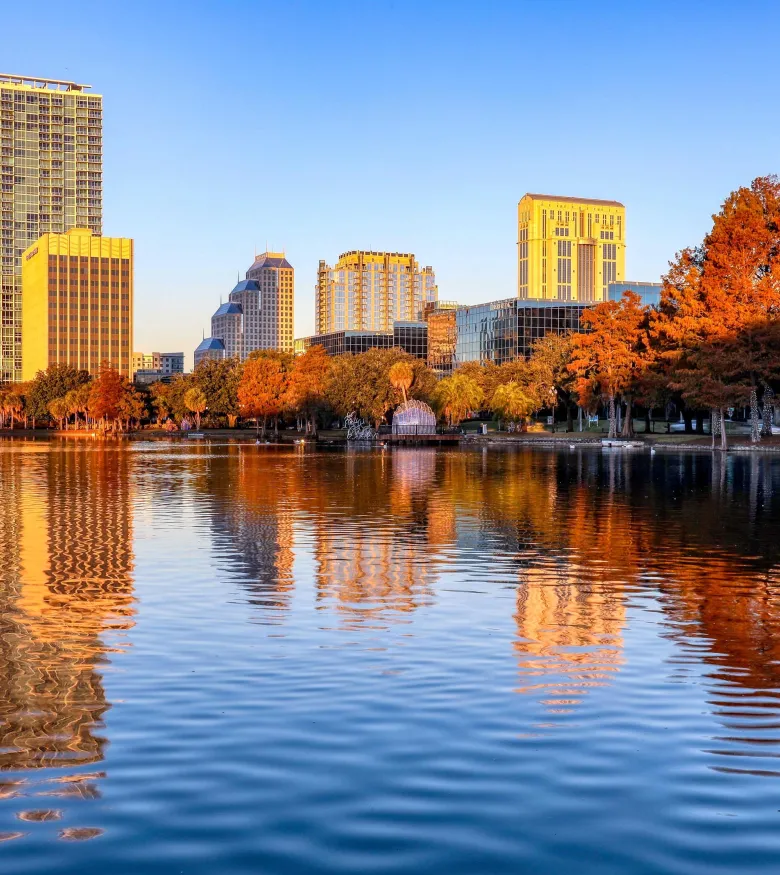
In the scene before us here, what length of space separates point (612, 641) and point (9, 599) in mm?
10037

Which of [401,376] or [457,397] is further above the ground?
[401,376]

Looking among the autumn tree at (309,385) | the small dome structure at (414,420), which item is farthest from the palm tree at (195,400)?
the small dome structure at (414,420)

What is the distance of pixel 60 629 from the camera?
16141 millimetres

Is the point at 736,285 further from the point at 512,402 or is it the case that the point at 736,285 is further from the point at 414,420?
the point at 414,420

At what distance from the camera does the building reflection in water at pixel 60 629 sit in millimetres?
10344

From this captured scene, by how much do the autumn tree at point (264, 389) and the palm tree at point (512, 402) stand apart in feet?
108

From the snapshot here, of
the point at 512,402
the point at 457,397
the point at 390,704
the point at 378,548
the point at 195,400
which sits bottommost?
the point at 390,704

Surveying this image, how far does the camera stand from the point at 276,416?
158m

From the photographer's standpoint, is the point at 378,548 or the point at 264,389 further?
the point at 264,389

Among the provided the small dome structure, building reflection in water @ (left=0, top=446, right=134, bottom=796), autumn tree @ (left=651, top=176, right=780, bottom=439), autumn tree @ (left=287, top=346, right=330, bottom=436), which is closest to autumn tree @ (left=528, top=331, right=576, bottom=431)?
the small dome structure

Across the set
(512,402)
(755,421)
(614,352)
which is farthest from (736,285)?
(512,402)

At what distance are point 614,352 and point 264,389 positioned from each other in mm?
61630

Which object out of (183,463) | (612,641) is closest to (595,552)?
(612,641)

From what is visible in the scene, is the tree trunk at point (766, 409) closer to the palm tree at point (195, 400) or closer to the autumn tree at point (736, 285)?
the autumn tree at point (736, 285)
